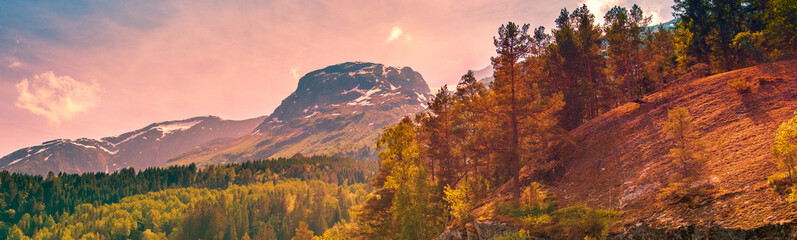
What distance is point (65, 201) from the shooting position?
5335 inches

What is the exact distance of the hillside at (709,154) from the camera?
1339 cm

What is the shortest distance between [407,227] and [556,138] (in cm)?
1416

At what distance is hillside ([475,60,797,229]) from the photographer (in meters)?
13.4

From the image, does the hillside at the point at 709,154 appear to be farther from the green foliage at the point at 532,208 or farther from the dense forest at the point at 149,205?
the dense forest at the point at 149,205

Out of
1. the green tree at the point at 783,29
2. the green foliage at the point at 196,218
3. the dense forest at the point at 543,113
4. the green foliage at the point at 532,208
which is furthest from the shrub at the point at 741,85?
the green foliage at the point at 196,218

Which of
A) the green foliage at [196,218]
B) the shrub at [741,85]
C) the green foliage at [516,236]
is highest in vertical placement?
the shrub at [741,85]

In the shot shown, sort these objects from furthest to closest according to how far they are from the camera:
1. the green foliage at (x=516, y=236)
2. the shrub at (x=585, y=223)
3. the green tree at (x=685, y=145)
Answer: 1. the green foliage at (x=516, y=236)
2. the shrub at (x=585, y=223)
3. the green tree at (x=685, y=145)

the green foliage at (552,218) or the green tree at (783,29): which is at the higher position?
the green tree at (783,29)

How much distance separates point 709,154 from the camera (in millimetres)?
17531

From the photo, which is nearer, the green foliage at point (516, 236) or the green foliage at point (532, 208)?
the green foliage at point (516, 236)

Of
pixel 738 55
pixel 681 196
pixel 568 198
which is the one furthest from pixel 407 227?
Answer: pixel 738 55

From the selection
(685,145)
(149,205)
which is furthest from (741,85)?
(149,205)

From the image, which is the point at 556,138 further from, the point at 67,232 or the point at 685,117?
the point at 67,232

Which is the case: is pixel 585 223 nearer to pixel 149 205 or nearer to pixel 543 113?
pixel 543 113
